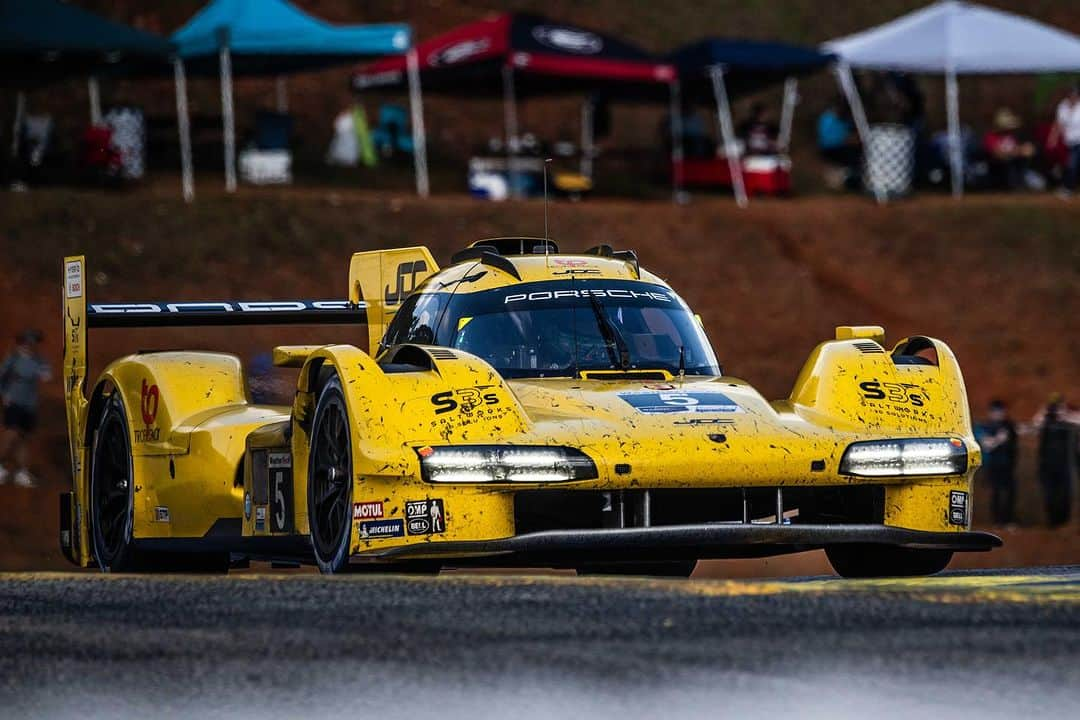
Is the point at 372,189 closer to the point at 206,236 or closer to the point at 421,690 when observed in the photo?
the point at 206,236

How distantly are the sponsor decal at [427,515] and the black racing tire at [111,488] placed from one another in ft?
9.64

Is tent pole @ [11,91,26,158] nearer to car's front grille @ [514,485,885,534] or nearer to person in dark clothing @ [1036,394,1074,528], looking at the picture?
person in dark clothing @ [1036,394,1074,528]

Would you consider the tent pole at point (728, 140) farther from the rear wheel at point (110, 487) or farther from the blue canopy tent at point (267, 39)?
the rear wheel at point (110, 487)

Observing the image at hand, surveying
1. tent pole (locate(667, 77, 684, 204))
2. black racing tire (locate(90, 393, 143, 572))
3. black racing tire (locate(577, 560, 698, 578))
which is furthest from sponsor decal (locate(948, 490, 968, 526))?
tent pole (locate(667, 77, 684, 204))

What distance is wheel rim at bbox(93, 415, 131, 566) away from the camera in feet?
35.1

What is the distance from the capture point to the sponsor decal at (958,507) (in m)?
8.55

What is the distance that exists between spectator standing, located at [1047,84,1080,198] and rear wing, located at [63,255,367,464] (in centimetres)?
2216

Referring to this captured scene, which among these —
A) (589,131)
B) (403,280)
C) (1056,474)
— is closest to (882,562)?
(403,280)

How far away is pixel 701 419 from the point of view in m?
8.22

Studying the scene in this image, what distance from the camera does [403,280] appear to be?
11016 millimetres

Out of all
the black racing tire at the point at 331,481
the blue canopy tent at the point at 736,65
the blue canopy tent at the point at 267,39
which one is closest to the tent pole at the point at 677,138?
the blue canopy tent at the point at 736,65

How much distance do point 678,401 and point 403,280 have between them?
9.61 feet

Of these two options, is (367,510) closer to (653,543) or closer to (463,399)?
(463,399)

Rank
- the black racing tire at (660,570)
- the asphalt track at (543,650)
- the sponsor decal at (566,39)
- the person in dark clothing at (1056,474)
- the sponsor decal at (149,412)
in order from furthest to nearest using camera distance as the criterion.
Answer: the sponsor decal at (566,39) < the person in dark clothing at (1056,474) < the sponsor decal at (149,412) < the black racing tire at (660,570) < the asphalt track at (543,650)
